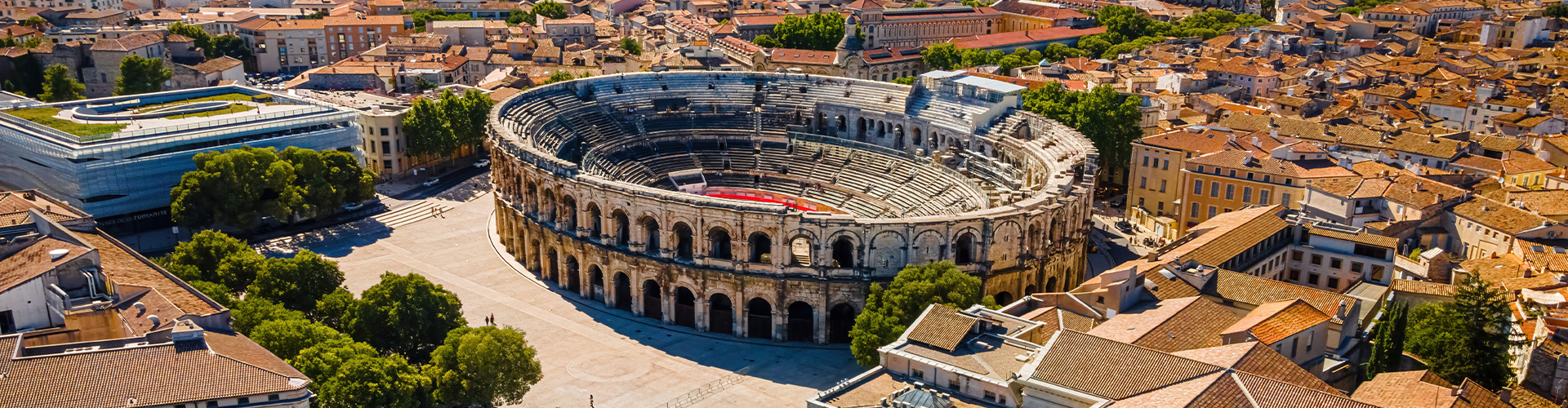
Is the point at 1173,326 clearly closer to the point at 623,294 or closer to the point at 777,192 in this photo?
the point at 623,294

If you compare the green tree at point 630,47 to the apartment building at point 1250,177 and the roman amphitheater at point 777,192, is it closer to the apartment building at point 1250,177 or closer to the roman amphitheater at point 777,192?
the roman amphitheater at point 777,192

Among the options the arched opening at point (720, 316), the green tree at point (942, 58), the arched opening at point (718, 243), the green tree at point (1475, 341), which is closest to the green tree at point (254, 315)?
the arched opening at point (718, 243)

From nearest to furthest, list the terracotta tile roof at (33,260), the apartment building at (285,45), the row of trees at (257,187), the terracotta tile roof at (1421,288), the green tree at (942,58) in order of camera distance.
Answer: the terracotta tile roof at (33,260) < the terracotta tile roof at (1421,288) < the row of trees at (257,187) < the green tree at (942,58) < the apartment building at (285,45)

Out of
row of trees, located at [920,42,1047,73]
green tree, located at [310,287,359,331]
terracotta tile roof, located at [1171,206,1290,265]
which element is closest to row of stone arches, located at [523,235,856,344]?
green tree, located at [310,287,359,331]

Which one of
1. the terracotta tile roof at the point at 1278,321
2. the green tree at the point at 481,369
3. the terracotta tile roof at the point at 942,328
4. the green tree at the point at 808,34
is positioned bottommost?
the green tree at the point at 481,369

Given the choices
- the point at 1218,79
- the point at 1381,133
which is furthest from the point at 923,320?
the point at 1218,79

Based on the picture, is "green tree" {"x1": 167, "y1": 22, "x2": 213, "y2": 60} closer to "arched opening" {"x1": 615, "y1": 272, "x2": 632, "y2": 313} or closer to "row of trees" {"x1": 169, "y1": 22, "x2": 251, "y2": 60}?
"row of trees" {"x1": 169, "y1": 22, "x2": 251, "y2": 60}
